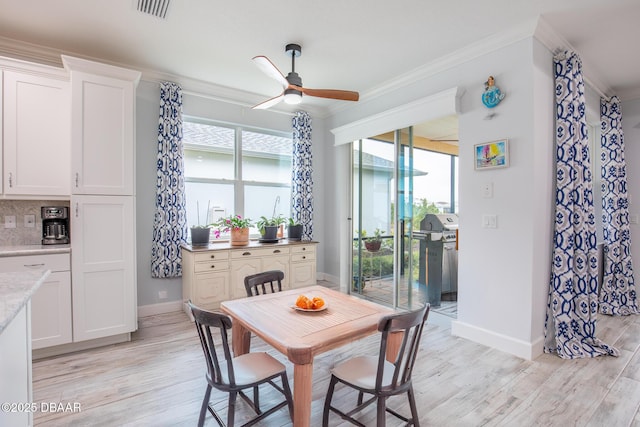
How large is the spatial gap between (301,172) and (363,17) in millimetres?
2485

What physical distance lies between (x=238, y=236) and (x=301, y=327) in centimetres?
242

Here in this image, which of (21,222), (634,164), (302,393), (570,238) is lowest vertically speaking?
(302,393)

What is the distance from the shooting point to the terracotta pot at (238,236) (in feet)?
13.2

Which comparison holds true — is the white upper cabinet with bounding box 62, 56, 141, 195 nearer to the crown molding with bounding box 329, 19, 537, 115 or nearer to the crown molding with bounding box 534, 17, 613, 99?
the crown molding with bounding box 329, 19, 537, 115

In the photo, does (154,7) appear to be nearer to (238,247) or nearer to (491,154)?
(238,247)

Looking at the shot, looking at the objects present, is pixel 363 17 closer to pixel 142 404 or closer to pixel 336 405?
pixel 336 405

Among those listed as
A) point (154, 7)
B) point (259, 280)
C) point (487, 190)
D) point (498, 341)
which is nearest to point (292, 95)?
point (154, 7)

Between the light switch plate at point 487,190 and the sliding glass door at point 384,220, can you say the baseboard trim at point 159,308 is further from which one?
the light switch plate at point 487,190

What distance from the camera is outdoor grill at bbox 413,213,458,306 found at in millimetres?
3686

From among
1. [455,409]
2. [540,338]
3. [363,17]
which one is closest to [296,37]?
[363,17]

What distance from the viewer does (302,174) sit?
4.84 metres

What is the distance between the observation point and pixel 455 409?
2.06 metres

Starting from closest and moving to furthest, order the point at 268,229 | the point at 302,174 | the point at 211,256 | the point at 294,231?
1. the point at 211,256
2. the point at 268,229
3. the point at 294,231
4. the point at 302,174

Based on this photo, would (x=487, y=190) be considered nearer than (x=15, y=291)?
No
